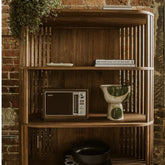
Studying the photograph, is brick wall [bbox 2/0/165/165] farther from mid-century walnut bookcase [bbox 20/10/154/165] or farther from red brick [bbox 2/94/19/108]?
mid-century walnut bookcase [bbox 20/10/154/165]

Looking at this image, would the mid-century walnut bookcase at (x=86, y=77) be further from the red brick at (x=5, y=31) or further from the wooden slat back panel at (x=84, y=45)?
the red brick at (x=5, y=31)

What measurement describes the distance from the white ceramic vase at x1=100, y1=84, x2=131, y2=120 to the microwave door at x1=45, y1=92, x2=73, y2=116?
291 mm

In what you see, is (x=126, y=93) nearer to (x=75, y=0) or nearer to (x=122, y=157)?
(x=122, y=157)

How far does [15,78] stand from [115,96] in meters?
0.95

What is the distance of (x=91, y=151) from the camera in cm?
183

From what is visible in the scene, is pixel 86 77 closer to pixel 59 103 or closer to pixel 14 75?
pixel 59 103

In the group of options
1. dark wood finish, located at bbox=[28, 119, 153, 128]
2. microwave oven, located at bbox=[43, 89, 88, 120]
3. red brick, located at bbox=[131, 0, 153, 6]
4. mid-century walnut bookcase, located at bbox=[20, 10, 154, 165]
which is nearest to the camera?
dark wood finish, located at bbox=[28, 119, 153, 128]

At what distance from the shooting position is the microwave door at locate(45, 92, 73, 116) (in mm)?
1644

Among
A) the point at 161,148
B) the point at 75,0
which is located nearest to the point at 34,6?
the point at 75,0

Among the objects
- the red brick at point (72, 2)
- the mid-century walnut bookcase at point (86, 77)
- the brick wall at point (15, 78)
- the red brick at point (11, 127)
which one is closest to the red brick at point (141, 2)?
the brick wall at point (15, 78)

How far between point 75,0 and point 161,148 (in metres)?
1.64

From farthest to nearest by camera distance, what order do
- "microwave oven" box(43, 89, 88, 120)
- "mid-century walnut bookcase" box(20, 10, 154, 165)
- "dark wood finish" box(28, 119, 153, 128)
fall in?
1. "mid-century walnut bookcase" box(20, 10, 154, 165)
2. "microwave oven" box(43, 89, 88, 120)
3. "dark wood finish" box(28, 119, 153, 128)

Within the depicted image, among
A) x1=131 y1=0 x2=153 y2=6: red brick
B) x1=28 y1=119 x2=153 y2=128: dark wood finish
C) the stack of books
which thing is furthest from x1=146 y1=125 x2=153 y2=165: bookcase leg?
x1=131 y1=0 x2=153 y2=6: red brick

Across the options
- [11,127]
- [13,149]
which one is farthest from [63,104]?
[13,149]
